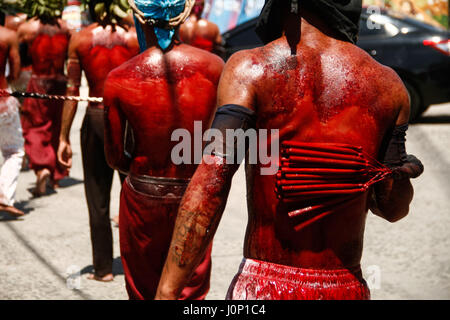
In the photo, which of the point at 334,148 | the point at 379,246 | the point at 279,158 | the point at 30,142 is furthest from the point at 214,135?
the point at 30,142

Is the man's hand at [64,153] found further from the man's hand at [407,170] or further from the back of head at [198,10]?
the back of head at [198,10]

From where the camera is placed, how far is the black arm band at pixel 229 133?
1.88 metres

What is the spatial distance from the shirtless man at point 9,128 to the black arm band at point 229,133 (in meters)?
5.18

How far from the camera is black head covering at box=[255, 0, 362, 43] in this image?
203cm

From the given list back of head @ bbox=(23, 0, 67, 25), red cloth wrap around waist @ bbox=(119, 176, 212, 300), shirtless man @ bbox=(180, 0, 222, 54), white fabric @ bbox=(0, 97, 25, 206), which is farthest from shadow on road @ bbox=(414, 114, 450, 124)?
red cloth wrap around waist @ bbox=(119, 176, 212, 300)

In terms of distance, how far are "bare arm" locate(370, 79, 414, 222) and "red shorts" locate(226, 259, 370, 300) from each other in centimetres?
25

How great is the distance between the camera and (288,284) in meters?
2.05

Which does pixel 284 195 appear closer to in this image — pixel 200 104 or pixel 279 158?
pixel 279 158

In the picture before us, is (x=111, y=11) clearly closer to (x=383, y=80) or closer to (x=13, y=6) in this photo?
(x=383, y=80)

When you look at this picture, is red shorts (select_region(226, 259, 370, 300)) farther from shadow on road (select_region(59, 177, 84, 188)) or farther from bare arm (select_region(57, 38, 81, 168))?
shadow on road (select_region(59, 177, 84, 188))

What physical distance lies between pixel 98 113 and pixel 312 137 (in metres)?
3.21

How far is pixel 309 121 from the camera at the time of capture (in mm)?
2021

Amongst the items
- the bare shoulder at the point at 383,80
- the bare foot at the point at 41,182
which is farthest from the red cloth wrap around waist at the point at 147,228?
the bare foot at the point at 41,182

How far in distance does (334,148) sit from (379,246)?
161 inches
